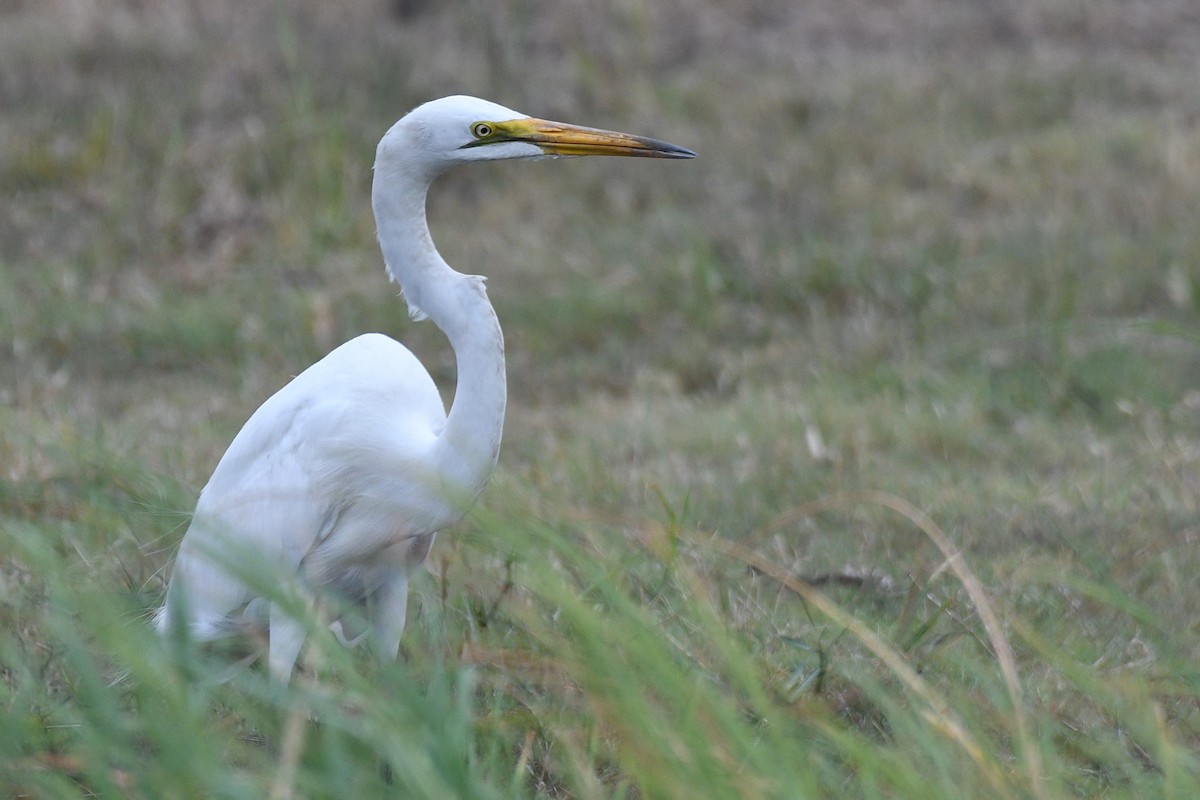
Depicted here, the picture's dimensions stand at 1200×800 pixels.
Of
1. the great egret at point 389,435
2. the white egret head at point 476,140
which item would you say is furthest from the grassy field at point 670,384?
the white egret head at point 476,140

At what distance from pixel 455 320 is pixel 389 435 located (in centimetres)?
28

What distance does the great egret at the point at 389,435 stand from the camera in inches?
99.8

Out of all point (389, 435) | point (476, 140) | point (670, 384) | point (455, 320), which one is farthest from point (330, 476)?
point (670, 384)

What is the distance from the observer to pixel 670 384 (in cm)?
529

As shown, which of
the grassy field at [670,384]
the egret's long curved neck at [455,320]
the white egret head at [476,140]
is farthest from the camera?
the white egret head at [476,140]

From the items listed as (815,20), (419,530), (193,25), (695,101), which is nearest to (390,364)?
(419,530)

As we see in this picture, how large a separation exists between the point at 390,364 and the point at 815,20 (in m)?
6.50

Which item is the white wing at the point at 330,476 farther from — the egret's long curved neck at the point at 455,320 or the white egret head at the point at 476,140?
the white egret head at the point at 476,140

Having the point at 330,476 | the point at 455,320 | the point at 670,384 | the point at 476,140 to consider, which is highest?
the point at 476,140

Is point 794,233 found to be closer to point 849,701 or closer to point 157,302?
point 157,302

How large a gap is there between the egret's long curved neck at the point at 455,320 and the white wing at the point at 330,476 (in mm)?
72

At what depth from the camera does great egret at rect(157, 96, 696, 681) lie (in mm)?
2535

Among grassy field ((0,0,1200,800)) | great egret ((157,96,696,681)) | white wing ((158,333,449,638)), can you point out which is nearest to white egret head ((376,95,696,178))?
great egret ((157,96,696,681))

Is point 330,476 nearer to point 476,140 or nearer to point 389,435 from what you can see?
point 389,435
